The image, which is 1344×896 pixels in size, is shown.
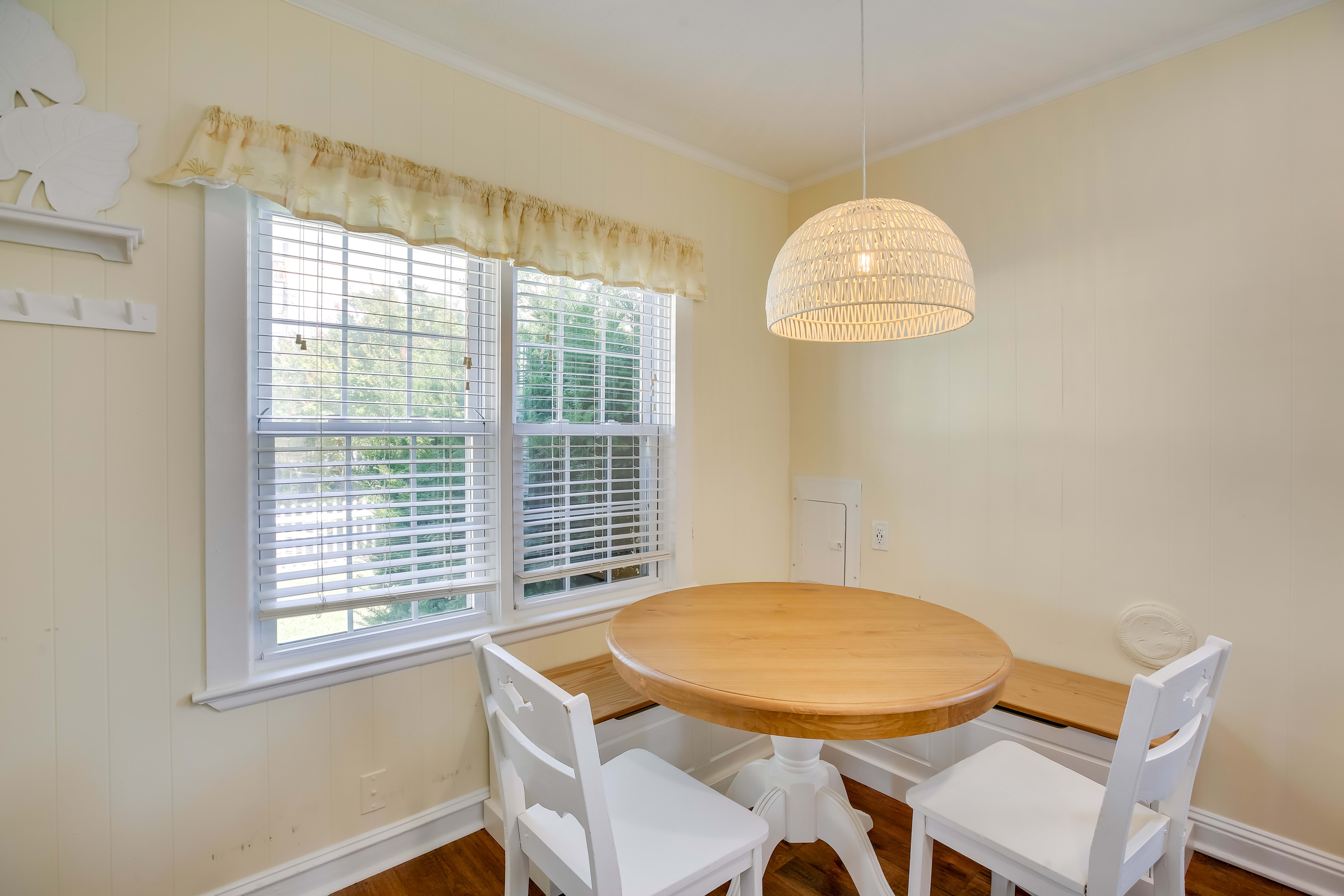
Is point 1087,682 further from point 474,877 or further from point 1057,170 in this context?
point 474,877

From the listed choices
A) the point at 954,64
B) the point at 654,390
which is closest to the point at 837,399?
the point at 654,390

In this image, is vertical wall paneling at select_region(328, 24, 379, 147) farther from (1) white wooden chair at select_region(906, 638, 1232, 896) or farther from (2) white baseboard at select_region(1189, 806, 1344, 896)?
(2) white baseboard at select_region(1189, 806, 1344, 896)

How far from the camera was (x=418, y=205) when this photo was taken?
187 centimetres

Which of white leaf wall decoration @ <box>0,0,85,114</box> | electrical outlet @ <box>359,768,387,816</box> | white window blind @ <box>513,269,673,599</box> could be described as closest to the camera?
white leaf wall decoration @ <box>0,0,85,114</box>

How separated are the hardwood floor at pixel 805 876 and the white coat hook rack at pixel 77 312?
1.65m

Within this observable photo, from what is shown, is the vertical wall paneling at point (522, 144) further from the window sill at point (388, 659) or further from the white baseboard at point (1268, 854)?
Answer: the white baseboard at point (1268, 854)

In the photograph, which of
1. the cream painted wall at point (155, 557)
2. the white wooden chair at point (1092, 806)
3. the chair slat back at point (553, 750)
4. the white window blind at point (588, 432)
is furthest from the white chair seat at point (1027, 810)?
the cream painted wall at point (155, 557)

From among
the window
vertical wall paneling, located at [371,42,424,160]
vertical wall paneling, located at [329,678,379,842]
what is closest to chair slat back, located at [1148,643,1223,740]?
the window

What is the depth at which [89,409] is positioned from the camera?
145 centimetres

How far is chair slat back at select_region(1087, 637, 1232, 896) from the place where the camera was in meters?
1.07

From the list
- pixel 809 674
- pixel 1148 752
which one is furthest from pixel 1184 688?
pixel 809 674

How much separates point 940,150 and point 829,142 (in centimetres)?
45

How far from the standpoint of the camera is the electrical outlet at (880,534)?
8.71ft

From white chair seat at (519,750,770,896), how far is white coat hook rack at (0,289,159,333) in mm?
1501
